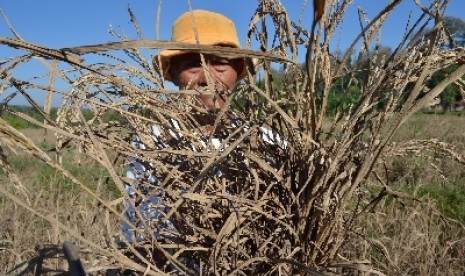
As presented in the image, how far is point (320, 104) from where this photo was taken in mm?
755

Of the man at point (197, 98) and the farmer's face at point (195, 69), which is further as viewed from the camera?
the farmer's face at point (195, 69)

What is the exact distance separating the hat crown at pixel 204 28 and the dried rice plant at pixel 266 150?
0.45m

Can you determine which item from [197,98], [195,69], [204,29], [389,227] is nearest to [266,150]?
[197,98]

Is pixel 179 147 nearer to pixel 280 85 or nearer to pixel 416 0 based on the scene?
pixel 280 85

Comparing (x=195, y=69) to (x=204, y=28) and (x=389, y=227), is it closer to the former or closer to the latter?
(x=204, y=28)

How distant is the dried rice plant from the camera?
682 millimetres

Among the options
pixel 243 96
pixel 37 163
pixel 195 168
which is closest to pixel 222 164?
pixel 195 168

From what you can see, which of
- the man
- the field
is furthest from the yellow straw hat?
the field

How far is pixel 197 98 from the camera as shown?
0.87 metres

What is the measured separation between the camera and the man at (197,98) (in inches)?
31.9

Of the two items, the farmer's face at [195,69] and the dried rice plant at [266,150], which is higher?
the farmer's face at [195,69]

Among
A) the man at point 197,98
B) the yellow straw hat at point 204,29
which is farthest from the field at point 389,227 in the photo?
the yellow straw hat at point 204,29

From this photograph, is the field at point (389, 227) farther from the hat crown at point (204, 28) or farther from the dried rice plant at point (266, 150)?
the hat crown at point (204, 28)

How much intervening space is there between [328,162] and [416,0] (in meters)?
0.24
